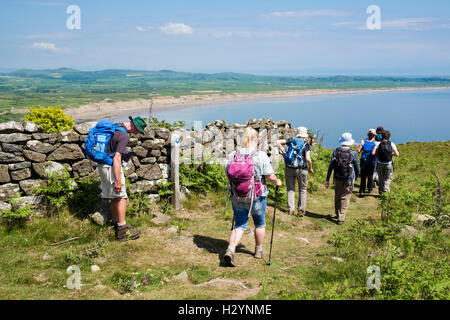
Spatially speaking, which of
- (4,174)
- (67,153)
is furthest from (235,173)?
(4,174)

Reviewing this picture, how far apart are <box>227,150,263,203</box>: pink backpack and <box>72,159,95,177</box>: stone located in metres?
3.67

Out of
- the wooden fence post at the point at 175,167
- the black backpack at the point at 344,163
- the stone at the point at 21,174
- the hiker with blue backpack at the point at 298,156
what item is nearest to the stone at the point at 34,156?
the stone at the point at 21,174

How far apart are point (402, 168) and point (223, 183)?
1266 cm

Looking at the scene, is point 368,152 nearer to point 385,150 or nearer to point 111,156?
point 385,150

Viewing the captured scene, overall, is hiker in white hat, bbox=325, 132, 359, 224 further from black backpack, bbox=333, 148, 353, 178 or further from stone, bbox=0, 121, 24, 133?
stone, bbox=0, 121, 24, 133

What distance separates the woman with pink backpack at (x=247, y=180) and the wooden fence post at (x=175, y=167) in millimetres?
2724

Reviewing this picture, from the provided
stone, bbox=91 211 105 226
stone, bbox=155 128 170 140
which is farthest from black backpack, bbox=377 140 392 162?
stone, bbox=91 211 105 226

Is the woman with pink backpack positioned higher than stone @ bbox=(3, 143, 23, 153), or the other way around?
stone @ bbox=(3, 143, 23, 153)

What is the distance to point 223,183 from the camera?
894 cm

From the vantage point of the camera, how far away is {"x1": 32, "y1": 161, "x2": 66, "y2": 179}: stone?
6660 mm

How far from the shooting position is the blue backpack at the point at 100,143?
5879 mm

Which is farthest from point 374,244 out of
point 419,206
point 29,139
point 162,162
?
point 29,139

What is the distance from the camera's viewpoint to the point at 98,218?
6.63 m
